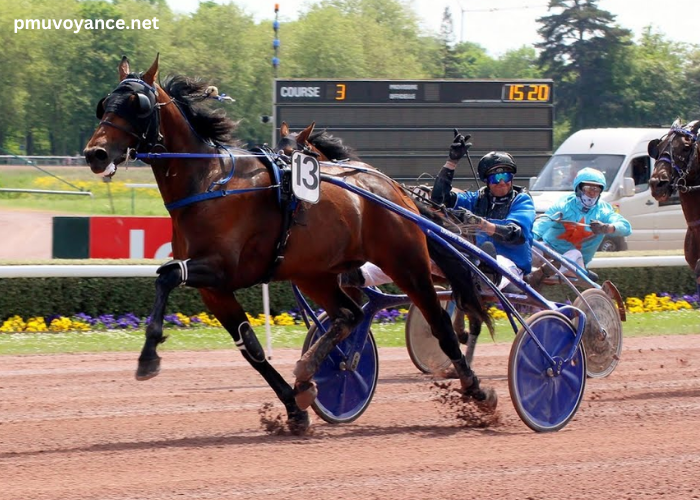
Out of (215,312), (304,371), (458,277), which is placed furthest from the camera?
(458,277)

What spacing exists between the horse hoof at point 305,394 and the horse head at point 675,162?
2.88m

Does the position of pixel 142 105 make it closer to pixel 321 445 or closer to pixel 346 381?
pixel 321 445

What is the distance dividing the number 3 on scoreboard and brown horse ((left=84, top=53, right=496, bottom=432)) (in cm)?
8

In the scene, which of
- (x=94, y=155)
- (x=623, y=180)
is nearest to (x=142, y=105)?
(x=94, y=155)

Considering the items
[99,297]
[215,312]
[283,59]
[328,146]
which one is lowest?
[99,297]

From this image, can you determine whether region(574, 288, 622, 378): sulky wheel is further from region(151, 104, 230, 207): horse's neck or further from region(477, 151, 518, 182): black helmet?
region(151, 104, 230, 207): horse's neck

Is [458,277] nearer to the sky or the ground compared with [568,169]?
nearer to the ground

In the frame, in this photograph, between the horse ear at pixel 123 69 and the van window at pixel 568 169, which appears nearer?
the horse ear at pixel 123 69

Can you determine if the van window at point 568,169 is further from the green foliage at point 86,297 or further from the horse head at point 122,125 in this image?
the horse head at point 122,125

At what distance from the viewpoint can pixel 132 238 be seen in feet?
38.1

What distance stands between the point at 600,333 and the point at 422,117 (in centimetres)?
722

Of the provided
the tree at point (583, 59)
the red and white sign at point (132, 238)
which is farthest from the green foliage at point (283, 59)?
the red and white sign at point (132, 238)

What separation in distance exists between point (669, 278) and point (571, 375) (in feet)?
22.5

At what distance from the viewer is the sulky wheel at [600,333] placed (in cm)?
725
